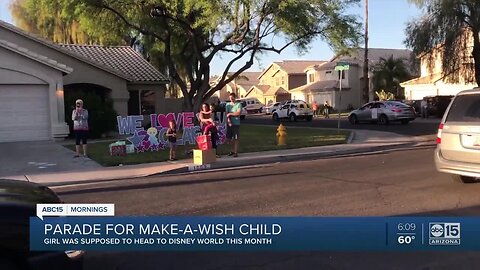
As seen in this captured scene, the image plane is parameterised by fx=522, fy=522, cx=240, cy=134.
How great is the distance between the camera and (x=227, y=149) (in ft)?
56.1

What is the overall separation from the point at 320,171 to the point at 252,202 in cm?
399

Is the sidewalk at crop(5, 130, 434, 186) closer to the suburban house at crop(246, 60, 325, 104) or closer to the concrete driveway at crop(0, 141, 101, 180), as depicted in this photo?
the concrete driveway at crop(0, 141, 101, 180)

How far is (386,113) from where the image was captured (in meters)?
31.1

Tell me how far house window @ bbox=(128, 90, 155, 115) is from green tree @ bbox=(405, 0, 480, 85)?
18.4 meters

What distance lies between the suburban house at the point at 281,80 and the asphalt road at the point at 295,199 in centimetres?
6365

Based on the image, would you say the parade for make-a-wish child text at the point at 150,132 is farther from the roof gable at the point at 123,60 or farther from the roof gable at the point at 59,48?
the roof gable at the point at 123,60

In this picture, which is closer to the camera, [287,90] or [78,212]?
[78,212]

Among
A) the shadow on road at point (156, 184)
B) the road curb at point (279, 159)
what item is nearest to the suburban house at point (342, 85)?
the road curb at point (279, 159)

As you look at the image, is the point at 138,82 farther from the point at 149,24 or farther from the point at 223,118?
the point at 223,118

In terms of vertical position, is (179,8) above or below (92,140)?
above

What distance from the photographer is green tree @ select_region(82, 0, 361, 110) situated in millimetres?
20891

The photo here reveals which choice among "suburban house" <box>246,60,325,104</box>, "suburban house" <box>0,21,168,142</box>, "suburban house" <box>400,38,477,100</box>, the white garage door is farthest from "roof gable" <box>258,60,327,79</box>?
the white garage door

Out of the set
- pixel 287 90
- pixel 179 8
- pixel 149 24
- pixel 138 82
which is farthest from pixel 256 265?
pixel 287 90

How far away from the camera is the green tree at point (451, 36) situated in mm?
32188
